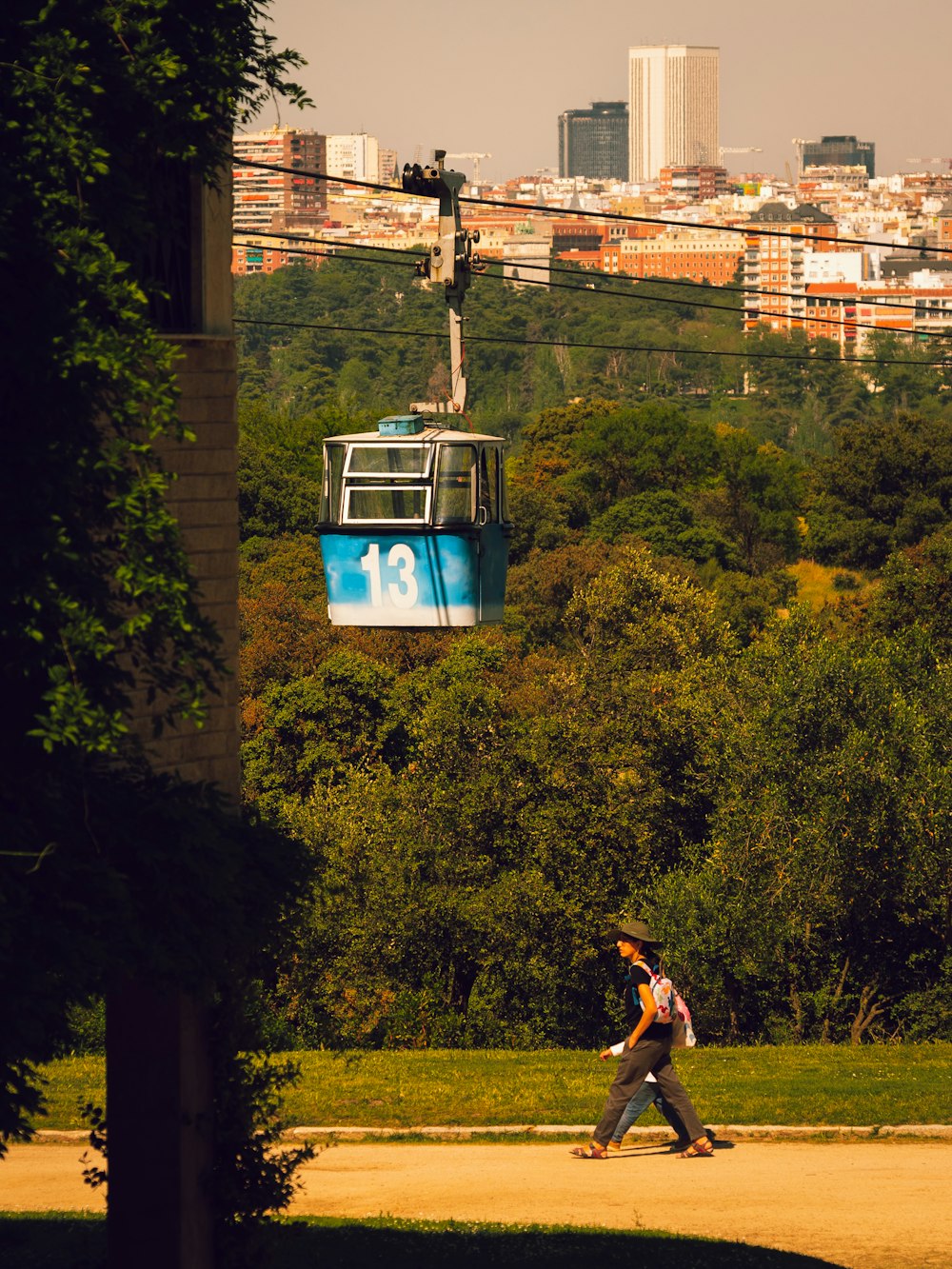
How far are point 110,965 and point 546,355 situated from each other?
14490 cm

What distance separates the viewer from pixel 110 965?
6.34 metres

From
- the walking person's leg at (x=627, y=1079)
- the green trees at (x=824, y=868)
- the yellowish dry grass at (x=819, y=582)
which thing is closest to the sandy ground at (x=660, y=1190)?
the walking person's leg at (x=627, y=1079)

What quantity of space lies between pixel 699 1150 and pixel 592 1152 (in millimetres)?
650

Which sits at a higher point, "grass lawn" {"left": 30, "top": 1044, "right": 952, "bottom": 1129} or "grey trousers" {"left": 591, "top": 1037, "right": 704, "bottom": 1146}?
"grey trousers" {"left": 591, "top": 1037, "right": 704, "bottom": 1146}

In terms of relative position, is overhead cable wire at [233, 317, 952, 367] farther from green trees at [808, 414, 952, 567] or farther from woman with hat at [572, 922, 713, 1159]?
woman with hat at [572, 922, 713, 1159]

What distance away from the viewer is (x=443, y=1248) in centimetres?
926

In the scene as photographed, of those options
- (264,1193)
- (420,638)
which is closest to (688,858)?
(264,1193)

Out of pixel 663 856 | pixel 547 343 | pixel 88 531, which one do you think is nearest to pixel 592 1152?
pixel 88 531

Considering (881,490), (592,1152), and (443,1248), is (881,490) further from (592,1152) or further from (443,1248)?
(443,1248)

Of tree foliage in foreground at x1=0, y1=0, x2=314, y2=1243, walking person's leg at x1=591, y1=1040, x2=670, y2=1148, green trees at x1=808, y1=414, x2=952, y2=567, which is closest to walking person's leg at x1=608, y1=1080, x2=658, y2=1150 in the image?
walking person's leg at x1=591, y1=1040, x2=670, y2=1148

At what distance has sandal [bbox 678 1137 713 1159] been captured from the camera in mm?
11211

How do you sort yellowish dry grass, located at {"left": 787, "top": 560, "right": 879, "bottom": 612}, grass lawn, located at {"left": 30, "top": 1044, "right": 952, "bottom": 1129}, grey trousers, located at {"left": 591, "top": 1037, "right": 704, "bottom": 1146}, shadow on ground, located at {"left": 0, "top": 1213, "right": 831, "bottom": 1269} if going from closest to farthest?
1. shadow on ground, located at {"left": 0, "top": 1213, "right": 831, "bottom": 1269}
2. grey trousers, located at {"left": 591, "top": 1037, "right": 704, "bottom": 1146}
3. grass lawn, located at {"left": 30, "top": 1044, "right": 952, "bottom": 1129}
4. yellowish dry grass, located at {"left": 787, "top": 560, "right": 879, "bottom": 612}

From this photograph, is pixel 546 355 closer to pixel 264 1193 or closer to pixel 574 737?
pixel 574 737

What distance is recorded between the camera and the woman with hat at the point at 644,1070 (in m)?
11.1
